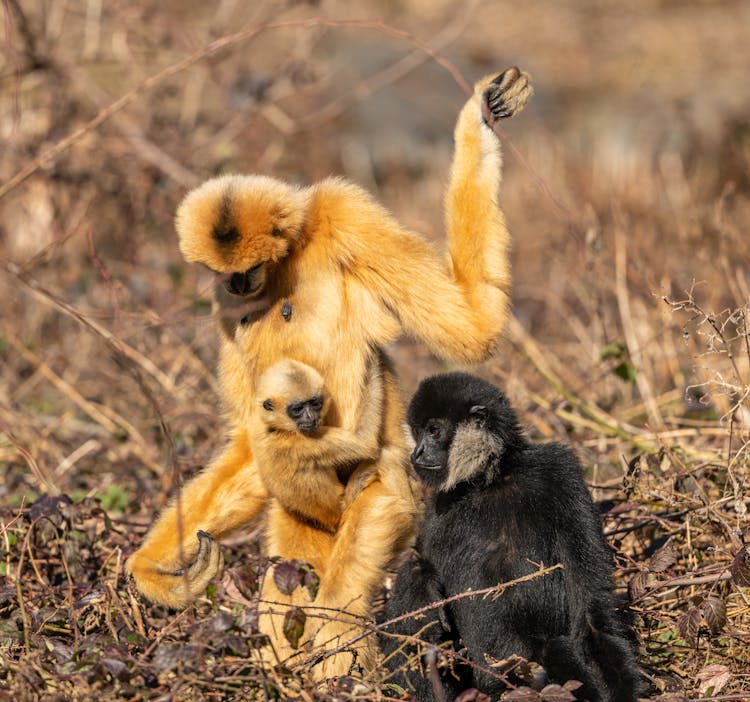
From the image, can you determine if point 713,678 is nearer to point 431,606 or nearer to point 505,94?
point 431,606

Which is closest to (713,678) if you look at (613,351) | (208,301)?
(613,351)

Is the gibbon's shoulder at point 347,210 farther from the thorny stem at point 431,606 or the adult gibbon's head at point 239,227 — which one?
the thorny stem at point 431,606

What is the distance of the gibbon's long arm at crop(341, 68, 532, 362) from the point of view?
3943 millimetres

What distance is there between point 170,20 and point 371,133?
7036 mm

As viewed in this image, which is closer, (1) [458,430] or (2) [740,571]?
(2) [740,571]

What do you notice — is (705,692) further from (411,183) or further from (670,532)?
(411,183)

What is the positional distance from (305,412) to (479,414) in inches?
26.9

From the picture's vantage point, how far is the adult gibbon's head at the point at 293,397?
3.73 m

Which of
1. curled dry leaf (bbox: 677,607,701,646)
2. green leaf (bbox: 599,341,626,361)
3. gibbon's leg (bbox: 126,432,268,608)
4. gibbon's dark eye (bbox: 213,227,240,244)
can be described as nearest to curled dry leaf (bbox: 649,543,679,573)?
curled dry leaf (bbox: 677,607,701,646)

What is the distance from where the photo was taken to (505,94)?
13.3 ft

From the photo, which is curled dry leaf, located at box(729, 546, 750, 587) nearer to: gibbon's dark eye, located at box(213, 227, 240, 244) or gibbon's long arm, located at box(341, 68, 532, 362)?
gibbon's long arm, located at box(341, 68, 532, 362)

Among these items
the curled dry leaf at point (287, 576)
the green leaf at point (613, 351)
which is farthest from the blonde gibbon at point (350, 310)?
the green leaf at point (613, 351)

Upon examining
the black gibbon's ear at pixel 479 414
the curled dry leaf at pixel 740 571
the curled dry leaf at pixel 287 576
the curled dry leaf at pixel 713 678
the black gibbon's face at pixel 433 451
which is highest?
the black gibbon's ear at pixel 479 414

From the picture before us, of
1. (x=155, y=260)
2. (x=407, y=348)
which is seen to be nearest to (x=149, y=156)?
(x=155, y=260)
